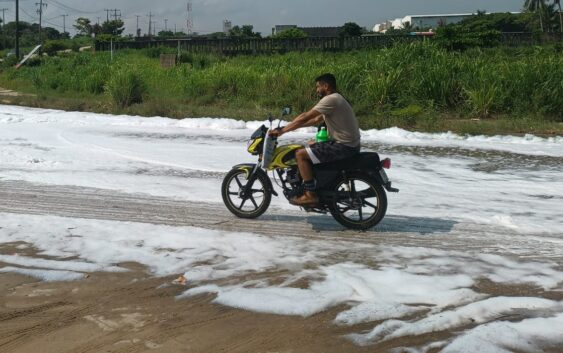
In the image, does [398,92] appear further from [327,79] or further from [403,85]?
[327,79]

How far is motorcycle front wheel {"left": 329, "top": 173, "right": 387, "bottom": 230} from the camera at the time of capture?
696 cm

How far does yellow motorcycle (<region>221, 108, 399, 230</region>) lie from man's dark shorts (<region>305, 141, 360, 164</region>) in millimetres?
74

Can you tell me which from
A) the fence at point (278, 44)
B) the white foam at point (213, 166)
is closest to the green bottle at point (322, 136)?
the white foam at point (213, 166)

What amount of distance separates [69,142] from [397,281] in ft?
34.7

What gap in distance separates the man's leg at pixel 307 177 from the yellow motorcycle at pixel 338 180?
0.22 ft

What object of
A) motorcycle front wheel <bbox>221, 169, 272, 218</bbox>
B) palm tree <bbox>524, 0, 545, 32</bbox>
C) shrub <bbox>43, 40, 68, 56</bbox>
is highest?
palm tree <bbox>524, 0, 545, 32</bbox>

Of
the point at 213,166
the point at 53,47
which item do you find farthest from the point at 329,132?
the point at 53,47

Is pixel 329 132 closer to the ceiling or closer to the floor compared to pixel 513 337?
closer to the ceiling

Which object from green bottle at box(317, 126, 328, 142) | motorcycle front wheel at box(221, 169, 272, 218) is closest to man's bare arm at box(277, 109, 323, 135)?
green bottle at box(317, 126, 328, 142)

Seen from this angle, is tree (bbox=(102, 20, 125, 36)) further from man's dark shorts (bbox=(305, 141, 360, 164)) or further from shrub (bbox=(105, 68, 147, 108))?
man's dark shorts (bbox=(305, 141, 360, 164))

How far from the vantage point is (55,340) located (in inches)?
168

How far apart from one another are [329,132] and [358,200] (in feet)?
2.81

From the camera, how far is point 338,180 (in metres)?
7.06

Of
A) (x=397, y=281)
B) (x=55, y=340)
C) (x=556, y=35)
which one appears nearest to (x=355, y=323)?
(x=397, y=281)
